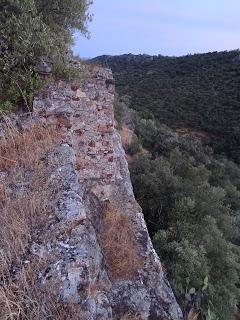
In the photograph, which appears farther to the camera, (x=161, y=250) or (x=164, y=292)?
(x=161, y=250)

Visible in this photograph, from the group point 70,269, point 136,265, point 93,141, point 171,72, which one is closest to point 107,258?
point 136,265

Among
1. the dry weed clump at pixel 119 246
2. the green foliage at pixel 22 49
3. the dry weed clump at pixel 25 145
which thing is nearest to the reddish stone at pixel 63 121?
the dry weed clump at pixel 25 145

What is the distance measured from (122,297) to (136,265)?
3.04 ft

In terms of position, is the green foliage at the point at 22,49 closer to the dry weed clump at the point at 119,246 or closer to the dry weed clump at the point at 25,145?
the dry weed clump at the point at 25,145

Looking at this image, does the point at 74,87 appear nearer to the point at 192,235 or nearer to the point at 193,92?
the point at 192,235

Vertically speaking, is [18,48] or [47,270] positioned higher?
[18,48]

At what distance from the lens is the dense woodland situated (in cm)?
1194

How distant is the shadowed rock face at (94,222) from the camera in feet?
13.7

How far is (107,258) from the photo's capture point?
580 centimetres

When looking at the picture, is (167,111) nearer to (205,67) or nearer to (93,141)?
(205,67)

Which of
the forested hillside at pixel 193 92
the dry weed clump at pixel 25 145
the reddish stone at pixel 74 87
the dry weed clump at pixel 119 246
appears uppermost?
the reddish stone at pixel 74 87

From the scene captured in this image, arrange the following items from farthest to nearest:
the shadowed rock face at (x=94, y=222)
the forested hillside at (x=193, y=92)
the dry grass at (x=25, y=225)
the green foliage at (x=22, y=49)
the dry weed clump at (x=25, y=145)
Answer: the forested hillside at (x=193, y=92) → the green foliage at (x=22, y=49) → the dry weed clump at (x=25, y=145) → the shadowed rock face at (x=94, y=222) → the dry grass at (x=25, y=225)

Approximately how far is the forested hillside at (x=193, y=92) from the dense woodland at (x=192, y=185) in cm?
11

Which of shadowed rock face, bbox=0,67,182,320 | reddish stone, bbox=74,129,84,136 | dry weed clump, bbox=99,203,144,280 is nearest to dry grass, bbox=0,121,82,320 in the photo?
shadowed rock face, bbox=0,67,182,320
